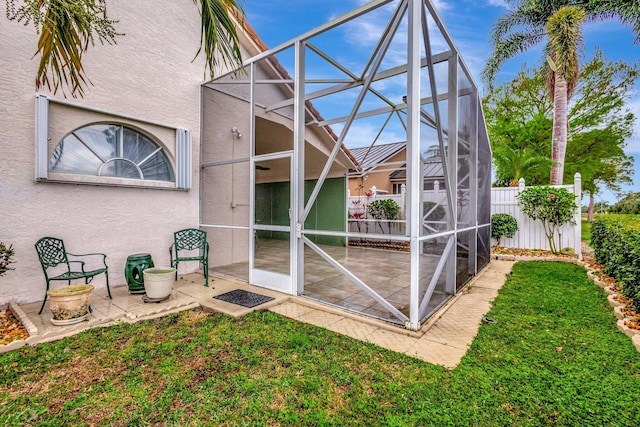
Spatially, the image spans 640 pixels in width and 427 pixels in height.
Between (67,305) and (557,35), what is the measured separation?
13.9 m

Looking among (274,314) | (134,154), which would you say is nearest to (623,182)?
(274,314)

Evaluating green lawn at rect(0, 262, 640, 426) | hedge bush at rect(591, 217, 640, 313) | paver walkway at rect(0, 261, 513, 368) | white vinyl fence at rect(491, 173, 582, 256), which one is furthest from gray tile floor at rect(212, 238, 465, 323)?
white vinyl fence at rect(491, 173, 582, 256)

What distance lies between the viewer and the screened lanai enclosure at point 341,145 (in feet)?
12.0

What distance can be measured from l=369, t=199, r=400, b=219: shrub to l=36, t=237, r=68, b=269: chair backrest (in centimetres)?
849

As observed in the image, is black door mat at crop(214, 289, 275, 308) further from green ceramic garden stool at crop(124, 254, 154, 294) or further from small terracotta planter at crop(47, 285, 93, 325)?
small terracotta planter at crop(47, 285, 93, 325)

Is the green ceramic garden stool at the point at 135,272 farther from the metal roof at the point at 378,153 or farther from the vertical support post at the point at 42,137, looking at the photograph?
the metal roof at the point at 378,153

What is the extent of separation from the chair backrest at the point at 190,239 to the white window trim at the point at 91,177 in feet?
2.86

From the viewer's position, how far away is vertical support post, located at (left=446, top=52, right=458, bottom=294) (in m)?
4.44

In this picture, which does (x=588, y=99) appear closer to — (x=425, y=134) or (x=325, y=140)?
(x=325, y=140)

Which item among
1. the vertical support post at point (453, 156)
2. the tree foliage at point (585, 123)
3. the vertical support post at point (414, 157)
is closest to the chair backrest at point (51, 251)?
the vertical support post at point (414, 157)

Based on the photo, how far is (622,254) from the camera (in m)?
4.24

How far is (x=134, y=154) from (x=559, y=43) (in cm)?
1253

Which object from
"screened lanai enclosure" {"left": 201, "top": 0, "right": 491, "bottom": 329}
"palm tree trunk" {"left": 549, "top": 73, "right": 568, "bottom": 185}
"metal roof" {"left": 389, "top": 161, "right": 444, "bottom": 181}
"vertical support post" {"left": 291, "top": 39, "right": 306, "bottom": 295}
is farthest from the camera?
"palm tree trunk" {"left": 549, "top": 73, "right": 568, "bottom": 185}

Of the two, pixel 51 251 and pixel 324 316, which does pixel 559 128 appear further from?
pixel 51 251
